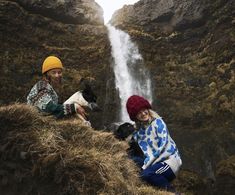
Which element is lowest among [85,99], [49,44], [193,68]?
[85,99]

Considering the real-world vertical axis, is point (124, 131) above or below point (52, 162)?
above

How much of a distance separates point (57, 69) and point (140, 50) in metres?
25.6

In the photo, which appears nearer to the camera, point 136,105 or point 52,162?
point 52,162

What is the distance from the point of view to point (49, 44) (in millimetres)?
31094

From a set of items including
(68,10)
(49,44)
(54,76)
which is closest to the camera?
(54,76)

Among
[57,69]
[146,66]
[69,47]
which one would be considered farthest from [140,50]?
[57,69]

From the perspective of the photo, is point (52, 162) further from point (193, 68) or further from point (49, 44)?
point (49, 44)

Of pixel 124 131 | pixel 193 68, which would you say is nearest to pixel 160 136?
pixel 124 131

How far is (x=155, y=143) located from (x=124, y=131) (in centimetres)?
78

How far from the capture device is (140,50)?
32.2m

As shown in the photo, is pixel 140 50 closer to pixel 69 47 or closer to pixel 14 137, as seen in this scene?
pixel 69 47

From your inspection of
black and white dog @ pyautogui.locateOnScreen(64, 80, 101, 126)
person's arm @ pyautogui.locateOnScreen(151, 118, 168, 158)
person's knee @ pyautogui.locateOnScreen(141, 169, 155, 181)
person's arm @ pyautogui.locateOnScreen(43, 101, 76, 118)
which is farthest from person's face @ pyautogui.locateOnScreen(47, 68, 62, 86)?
person's knee @ pyautogui.locateOnScreen(141, 169, 155, 181)

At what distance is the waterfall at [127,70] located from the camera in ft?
93.8

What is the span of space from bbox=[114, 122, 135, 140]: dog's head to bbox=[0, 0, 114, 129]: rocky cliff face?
66.6 ft
